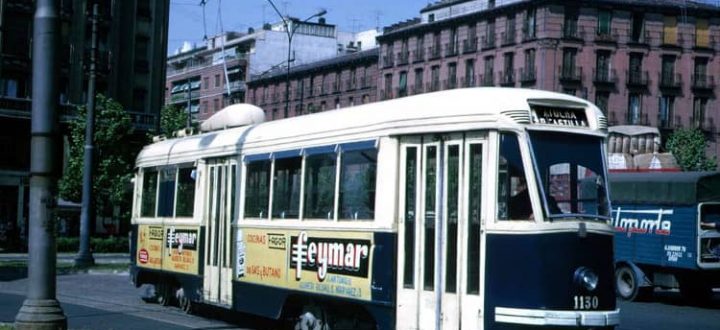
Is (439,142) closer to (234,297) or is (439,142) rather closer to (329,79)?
(234,297)

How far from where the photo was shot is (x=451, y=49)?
253 ft

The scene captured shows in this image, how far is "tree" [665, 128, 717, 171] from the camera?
2640 inches

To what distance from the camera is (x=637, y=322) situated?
1888 centimetres

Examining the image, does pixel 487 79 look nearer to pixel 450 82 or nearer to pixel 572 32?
pixel 450 82

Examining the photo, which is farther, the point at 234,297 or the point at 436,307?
the point at 234,297

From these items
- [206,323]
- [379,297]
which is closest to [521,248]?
[379,297]

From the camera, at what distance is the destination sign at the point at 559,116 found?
10969 millimetres

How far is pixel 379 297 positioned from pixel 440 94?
7.39ft

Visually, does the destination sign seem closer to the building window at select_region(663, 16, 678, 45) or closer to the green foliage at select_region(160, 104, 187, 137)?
the green foliage at select_region(160, 104, 187, 137)

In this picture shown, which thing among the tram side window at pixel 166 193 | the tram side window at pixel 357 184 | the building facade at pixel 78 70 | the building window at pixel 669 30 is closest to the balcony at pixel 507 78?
the building window at pixel 669 30

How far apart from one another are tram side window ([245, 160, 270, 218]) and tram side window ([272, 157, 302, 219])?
271mm

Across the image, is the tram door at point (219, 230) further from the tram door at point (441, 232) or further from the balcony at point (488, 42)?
the balcony at point (488, 42)

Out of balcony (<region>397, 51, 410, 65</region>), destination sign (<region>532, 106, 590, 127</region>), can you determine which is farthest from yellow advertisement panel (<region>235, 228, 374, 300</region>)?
balcony (<region>397, 51, 410, 65</region>)

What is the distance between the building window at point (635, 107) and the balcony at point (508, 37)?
28.4 ft
